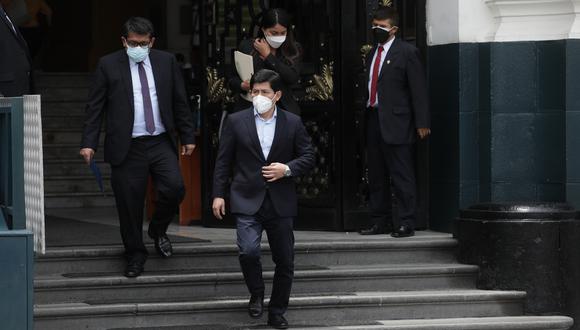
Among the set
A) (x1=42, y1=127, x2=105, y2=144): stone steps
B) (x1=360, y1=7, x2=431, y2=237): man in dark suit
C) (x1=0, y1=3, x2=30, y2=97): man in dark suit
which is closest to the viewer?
(x1=0, y1=3, x2=30, y2=97): man in dark suit

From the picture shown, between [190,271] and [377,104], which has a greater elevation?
[377,104]

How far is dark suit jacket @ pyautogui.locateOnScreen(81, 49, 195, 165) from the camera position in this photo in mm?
10953

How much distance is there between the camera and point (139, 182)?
36.1ft

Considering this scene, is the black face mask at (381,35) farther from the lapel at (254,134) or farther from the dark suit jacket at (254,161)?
the lapel at (254,134)

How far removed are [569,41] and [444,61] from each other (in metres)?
1.12

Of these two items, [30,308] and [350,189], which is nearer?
[30,308]

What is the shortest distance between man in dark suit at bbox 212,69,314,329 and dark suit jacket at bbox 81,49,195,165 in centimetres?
86

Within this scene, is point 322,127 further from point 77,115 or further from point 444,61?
point 77,115

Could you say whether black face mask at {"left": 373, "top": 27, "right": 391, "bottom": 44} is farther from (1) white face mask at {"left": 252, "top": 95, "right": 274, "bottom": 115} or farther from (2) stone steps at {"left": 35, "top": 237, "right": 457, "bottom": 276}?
(1) white face mask at {"left": 252, "top": 95, "right": 274, "bottom": 115}

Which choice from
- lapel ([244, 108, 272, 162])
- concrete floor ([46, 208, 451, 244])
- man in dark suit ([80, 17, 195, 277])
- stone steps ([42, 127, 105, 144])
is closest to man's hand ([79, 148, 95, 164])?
man in dark suit ([80, 17, 195, 277])

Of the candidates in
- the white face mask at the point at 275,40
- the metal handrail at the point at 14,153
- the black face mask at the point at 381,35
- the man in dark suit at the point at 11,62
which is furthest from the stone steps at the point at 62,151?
the metal handrail at the point at 14,153

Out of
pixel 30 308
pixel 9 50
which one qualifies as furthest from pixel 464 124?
pixel 30 308

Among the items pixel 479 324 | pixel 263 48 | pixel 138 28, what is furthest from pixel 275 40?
pixel 479 324

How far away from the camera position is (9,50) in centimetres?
1122
